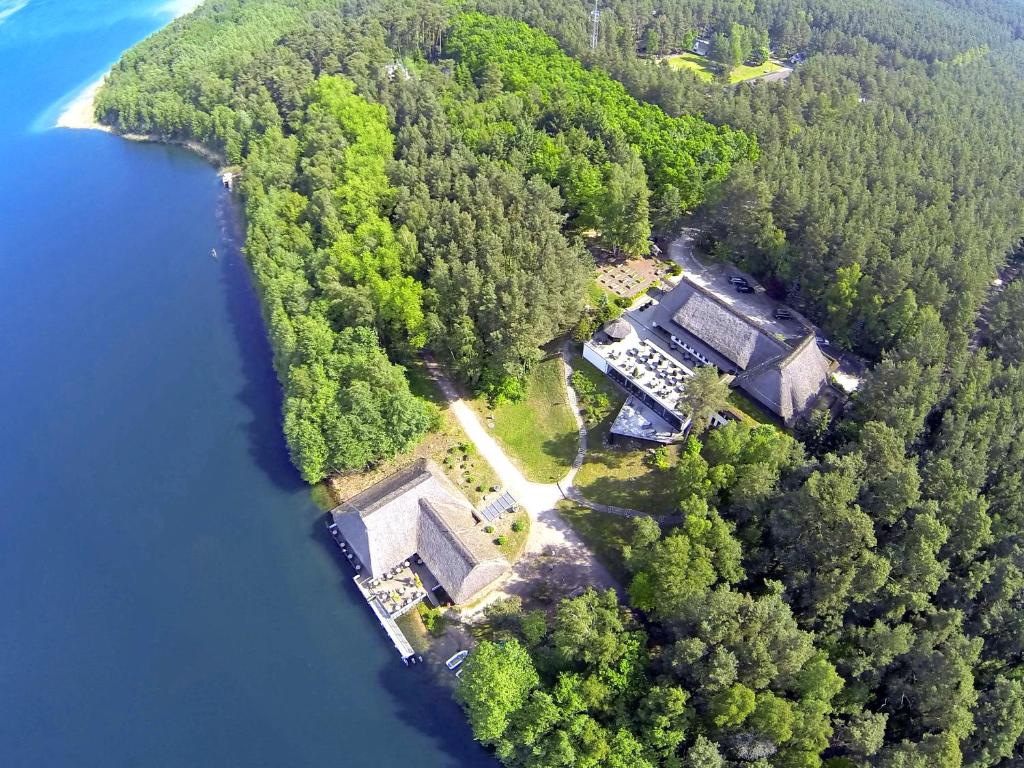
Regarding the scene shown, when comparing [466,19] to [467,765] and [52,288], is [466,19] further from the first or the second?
[467,765]

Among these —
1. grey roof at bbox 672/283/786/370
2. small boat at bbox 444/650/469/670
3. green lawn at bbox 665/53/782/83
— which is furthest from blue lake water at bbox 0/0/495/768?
green lawn at bbox 665/53/782/83

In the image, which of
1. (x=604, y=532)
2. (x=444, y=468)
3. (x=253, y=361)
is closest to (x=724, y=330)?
(x=604, y=532)

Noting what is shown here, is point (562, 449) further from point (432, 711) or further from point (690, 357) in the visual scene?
point (432, 711)

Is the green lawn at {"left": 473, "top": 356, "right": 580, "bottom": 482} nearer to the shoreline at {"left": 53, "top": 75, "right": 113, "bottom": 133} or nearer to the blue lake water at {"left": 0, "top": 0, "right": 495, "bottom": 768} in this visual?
the blue lake water at {"left": 0, "top": 0, "right": 495, "bottom": 768}

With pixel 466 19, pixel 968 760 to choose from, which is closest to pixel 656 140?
pixel 466 19

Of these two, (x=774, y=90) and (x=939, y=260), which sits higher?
(x=774, y=90)

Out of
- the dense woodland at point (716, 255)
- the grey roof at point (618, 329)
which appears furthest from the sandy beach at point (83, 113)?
the grey roof at point (618, 329)
